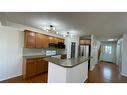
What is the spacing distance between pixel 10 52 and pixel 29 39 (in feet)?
2.62

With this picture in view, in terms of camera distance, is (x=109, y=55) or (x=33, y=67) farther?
(x=109, y=55)

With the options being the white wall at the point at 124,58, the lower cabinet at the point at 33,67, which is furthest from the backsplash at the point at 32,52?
the white wall at the point at 124,58

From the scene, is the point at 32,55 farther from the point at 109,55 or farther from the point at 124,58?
the point at 109,55

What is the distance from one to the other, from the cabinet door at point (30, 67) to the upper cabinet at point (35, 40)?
0.58 m

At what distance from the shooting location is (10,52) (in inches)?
137

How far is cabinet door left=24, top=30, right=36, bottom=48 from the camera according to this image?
381 centimetres

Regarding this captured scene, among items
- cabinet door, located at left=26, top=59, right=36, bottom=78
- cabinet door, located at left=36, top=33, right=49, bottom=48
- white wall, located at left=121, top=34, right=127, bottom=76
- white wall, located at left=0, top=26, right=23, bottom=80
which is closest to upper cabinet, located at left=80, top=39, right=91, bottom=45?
white wall, located at left=121, top=34, right=127, bottom=76

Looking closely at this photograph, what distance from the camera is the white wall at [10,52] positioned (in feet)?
10.5

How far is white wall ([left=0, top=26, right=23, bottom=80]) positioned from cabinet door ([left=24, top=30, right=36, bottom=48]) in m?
0.18

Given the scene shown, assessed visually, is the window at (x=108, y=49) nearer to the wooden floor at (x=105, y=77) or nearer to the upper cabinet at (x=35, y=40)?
the wooden floor at (x=105, y=77)

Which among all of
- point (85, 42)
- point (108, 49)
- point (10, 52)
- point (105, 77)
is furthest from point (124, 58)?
point (108, 49)
